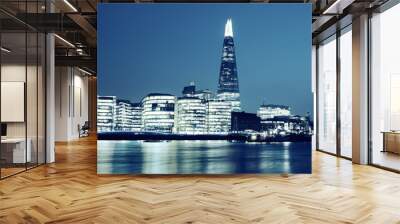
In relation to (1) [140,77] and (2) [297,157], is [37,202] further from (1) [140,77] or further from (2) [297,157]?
(2) [297,157]

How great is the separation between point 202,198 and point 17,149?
13.5 feet

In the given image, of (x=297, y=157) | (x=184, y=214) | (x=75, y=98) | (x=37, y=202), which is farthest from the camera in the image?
(x=75, y=98)

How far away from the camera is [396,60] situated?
754cm

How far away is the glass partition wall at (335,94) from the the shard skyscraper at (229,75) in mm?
3733

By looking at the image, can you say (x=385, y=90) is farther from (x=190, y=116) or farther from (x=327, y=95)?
(x=190, y=116)

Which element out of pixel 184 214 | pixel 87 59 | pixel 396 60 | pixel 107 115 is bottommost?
pixel 184 214

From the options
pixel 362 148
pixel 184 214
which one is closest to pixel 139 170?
pixel 184 214

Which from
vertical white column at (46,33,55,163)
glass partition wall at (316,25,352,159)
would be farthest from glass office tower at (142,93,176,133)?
glass partition wall at (316,25,352,159)

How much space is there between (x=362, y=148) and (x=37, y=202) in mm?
6602

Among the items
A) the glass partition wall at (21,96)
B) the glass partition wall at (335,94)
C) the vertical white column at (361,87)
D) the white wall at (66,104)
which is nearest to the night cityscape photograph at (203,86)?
the glass partition wall at (21,96)

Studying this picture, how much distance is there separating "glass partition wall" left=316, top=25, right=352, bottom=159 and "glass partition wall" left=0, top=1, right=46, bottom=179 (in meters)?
7.00

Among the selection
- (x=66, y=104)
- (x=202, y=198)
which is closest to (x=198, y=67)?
(x=202, y=198)

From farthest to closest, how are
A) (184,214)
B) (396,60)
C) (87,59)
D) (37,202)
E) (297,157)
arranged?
(87,59) → (396,60) → (297,157) → (37,202) → (184,214)

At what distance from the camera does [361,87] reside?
8.45 m
